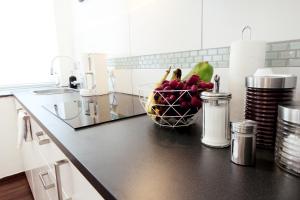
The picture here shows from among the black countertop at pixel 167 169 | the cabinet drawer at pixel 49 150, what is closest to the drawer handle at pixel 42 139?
the cabinet drawer at pixel 49 150

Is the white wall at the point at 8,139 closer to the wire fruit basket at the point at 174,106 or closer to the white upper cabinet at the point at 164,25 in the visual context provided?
the white upper cabinet at the point at 164,25

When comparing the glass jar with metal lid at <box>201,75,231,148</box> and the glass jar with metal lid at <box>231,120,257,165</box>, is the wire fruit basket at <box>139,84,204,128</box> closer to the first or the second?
the glass jar with metal lid at <box>201,75,231,148</box>

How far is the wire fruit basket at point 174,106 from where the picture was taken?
0.63 meters

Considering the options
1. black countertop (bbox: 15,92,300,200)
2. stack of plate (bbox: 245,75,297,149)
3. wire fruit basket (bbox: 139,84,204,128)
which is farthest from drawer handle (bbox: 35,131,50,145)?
stack of plate (bbox: 245,75,297,149)

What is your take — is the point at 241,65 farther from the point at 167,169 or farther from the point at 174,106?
the point at 167,169

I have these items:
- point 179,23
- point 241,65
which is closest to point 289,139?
point 241,65

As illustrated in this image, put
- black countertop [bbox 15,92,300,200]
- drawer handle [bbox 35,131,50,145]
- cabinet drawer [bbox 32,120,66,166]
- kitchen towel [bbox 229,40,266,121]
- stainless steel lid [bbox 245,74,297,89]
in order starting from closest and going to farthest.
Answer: black countertop [bbox 15,92,300,200] < stainless steel lid [bbox 245,74,297,89] < kitchen towel [bbox 229,40,266,121] < cabinet drawer [bbox 32,120,66,166] < drawer handle [bbox 35,131,50,145]

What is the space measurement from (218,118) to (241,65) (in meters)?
0.21

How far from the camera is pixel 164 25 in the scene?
108cm

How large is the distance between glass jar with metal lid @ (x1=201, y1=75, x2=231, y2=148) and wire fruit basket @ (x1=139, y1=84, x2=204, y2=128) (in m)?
0.11

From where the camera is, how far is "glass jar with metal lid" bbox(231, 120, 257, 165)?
0.41 m

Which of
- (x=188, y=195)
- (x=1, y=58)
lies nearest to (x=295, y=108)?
(x=188, y=195)

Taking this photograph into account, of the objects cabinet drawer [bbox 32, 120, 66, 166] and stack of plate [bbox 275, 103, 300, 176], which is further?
cabinet drawer [bbox 32, 120, 66, 166]

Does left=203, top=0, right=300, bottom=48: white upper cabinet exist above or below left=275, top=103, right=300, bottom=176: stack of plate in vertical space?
above
